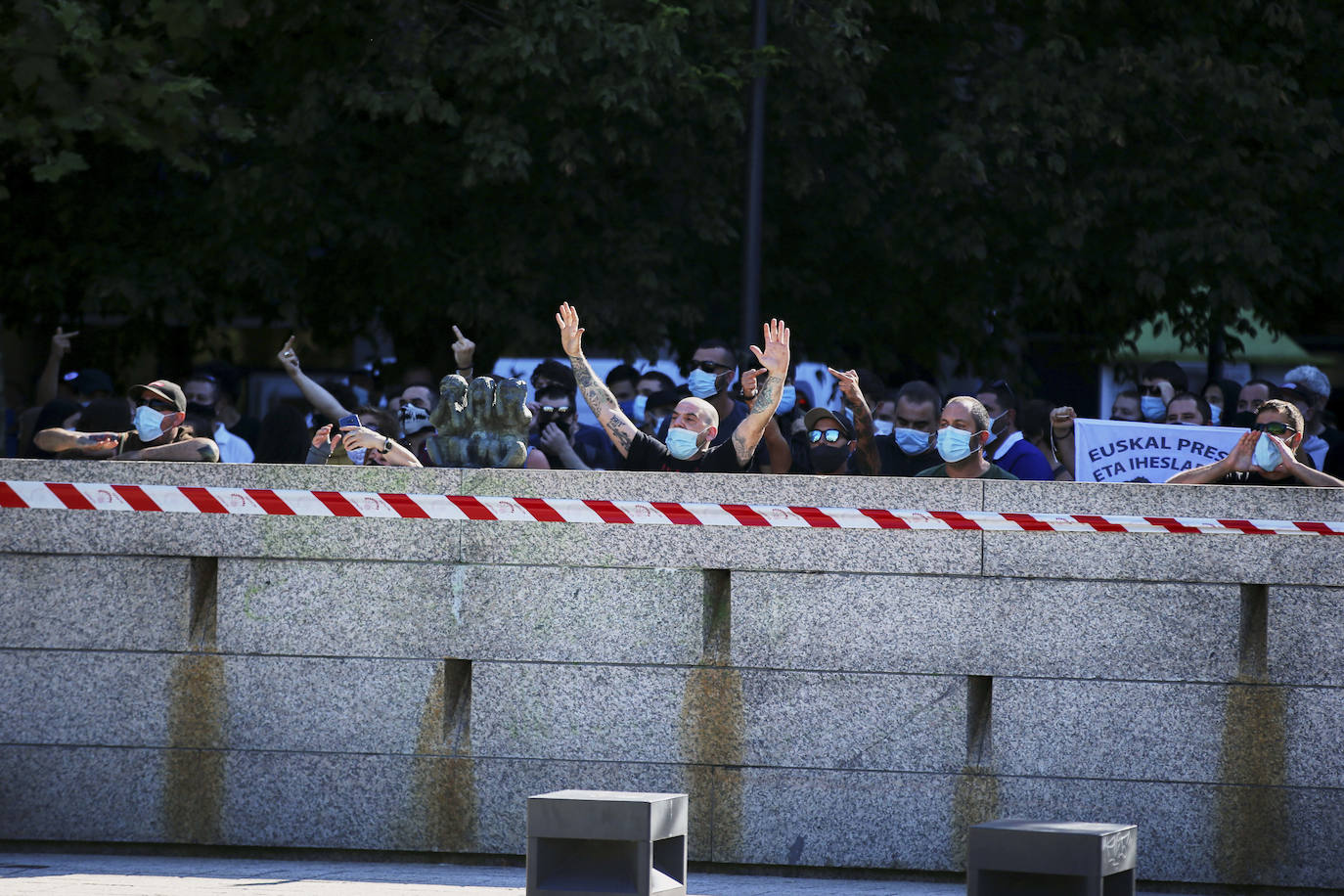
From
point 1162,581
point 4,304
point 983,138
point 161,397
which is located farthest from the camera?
point 4,304

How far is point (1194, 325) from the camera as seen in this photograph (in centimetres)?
1692

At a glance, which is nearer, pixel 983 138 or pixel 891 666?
pixel 891 666

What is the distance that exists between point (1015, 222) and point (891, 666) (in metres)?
9.19

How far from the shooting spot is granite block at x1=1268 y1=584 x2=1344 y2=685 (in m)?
7.19

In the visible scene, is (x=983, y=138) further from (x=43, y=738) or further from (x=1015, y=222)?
(x=43, y=738)

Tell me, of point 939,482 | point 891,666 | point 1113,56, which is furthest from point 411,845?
point 1113,56

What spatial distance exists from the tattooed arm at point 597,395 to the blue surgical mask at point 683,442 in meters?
0.20

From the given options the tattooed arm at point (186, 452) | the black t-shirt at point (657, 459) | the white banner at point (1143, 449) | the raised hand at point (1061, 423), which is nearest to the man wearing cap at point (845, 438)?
the black t-shirt at point (657, 459)

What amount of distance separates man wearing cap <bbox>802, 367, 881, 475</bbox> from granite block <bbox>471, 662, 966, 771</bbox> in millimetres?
1559

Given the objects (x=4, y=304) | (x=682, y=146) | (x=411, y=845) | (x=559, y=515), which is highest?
(x=682, y=146)

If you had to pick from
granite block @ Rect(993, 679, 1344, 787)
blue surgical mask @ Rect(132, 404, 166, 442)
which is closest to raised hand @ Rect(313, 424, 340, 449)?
blue surgical mask @ Rect(132, 404, 166, 442)

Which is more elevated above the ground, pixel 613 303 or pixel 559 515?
pixel 613 303

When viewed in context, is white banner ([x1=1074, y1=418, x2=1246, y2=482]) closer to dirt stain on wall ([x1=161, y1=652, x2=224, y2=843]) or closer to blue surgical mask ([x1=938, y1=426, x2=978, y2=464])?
blue surgical mask ([x1=938, y1=426, x2=978, y2=464])

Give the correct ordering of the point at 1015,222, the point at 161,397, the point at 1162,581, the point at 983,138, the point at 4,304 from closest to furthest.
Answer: the point at 1162,581
the point at 161,397
the point at 983,138
the point at 1015,222
the point at 4,304
